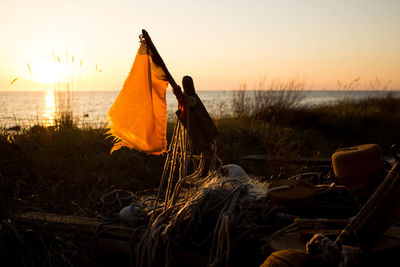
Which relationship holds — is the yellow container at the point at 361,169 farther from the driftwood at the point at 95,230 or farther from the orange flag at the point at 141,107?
the driftwood at the point at 95,230

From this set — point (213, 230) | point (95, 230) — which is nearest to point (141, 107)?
point (95, 230)

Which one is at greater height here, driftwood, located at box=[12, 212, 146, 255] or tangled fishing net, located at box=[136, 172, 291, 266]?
tangled fishing net, located at box=[136, 172, 291, 266]

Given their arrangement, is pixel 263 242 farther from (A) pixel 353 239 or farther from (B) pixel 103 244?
(B) pixel 103 244

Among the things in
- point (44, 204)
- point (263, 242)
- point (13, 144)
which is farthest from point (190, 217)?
point (13, 144)

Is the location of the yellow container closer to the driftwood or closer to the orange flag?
the orange flag

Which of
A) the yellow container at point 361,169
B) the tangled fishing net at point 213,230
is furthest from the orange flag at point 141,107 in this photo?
the yellow container at point 361,169

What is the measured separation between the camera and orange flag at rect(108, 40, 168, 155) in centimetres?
283

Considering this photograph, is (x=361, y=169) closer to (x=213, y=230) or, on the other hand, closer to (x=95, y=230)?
(x=213, y=230)

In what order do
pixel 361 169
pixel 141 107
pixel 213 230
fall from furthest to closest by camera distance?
pixel 141 107 → pixel 361 169 → pixel 213 230

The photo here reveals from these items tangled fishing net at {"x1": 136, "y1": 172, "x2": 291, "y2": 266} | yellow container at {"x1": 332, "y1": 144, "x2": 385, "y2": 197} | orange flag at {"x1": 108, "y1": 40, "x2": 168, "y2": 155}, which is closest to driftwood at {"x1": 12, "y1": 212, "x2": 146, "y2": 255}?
tangled fishing net at {"x1": 136, "y1": 172, "x2": 291, "y2": 266}

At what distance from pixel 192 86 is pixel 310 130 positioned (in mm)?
7184

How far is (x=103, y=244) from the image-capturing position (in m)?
2.59

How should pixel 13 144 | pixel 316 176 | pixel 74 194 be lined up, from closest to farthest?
pixel 316 176
pixel 74 194
pixel 13 144

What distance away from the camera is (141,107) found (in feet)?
9.33
